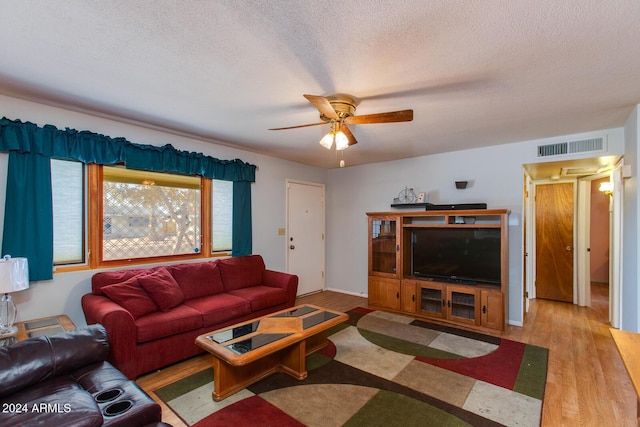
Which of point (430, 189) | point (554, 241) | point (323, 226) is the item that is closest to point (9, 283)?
point (323, 226)

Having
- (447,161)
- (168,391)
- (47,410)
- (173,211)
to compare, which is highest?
(447,161)

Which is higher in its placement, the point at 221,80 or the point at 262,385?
the point at 221,80

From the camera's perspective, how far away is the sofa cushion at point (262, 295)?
3.54m

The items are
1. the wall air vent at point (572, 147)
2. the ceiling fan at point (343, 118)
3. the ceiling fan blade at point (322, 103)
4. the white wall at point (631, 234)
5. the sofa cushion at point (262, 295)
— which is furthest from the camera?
the sofa cushion at point (262, 295)

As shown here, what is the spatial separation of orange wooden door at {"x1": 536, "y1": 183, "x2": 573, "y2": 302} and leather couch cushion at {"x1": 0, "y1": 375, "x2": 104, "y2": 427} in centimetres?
628

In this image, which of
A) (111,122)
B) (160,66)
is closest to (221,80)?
(160,66)

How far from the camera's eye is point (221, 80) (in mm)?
2270

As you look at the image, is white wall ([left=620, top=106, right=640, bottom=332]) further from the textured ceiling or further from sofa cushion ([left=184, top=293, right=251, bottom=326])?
sofa cushion ([left=184, top=293, right=251, bottom=326])

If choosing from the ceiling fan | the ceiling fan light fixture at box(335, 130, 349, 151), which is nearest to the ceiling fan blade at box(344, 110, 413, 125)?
the ceiling fan

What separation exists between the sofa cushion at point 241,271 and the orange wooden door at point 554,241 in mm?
4817

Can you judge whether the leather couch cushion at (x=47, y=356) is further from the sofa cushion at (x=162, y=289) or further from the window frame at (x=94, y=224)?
the window frame at (x=94, y=224)

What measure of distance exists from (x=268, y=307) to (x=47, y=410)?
2419 mm

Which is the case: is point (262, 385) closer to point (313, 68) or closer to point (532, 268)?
point (313, 68)

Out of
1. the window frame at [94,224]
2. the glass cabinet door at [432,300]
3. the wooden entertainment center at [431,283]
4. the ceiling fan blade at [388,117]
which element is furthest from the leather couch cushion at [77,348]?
the glass cabinet door at [432,300]
